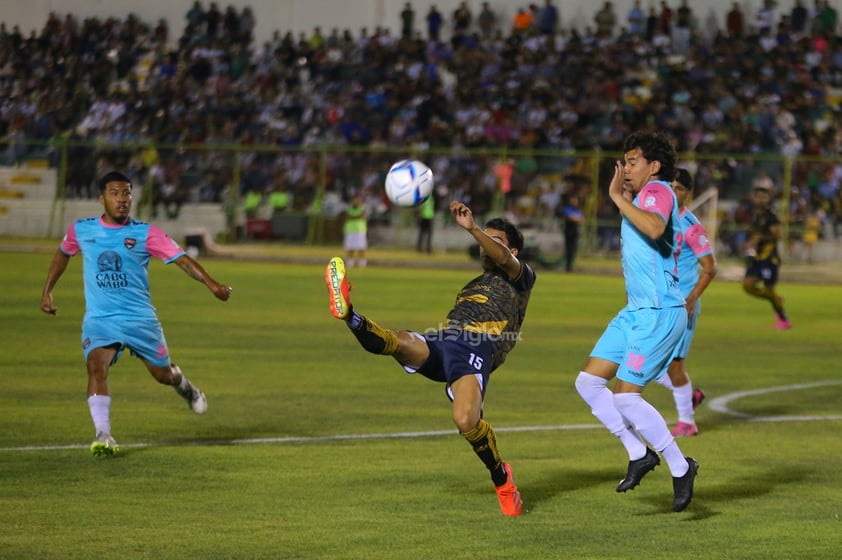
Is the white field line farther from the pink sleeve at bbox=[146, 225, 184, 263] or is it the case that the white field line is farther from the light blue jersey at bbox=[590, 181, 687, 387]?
the light blue jersey at bbox=[590, 181, 687, 387]

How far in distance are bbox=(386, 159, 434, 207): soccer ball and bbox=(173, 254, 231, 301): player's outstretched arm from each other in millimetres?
1476

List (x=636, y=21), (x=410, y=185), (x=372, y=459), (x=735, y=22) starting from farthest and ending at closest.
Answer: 1. (x=636, y=21)
2. (x=735, y=22)
3. (x=372, y=459)
4. (x=410, y=185)

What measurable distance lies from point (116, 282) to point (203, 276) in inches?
28.1

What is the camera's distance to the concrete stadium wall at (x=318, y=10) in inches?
1764

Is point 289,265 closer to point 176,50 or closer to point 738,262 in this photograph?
point 738,262

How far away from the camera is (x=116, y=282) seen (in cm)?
1070

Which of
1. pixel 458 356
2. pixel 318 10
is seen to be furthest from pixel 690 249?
pixel 318 10

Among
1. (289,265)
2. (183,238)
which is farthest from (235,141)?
(289,265)

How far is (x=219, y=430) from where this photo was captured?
11852 mm

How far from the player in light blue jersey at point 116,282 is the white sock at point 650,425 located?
10.9ft

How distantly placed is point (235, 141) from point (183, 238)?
4.89 metres

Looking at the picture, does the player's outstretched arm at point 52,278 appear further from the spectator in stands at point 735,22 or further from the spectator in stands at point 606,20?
the spectator in stands at point 606,20

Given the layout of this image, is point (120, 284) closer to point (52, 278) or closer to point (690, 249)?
point (52, 278)

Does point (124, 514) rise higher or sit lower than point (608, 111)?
lower
